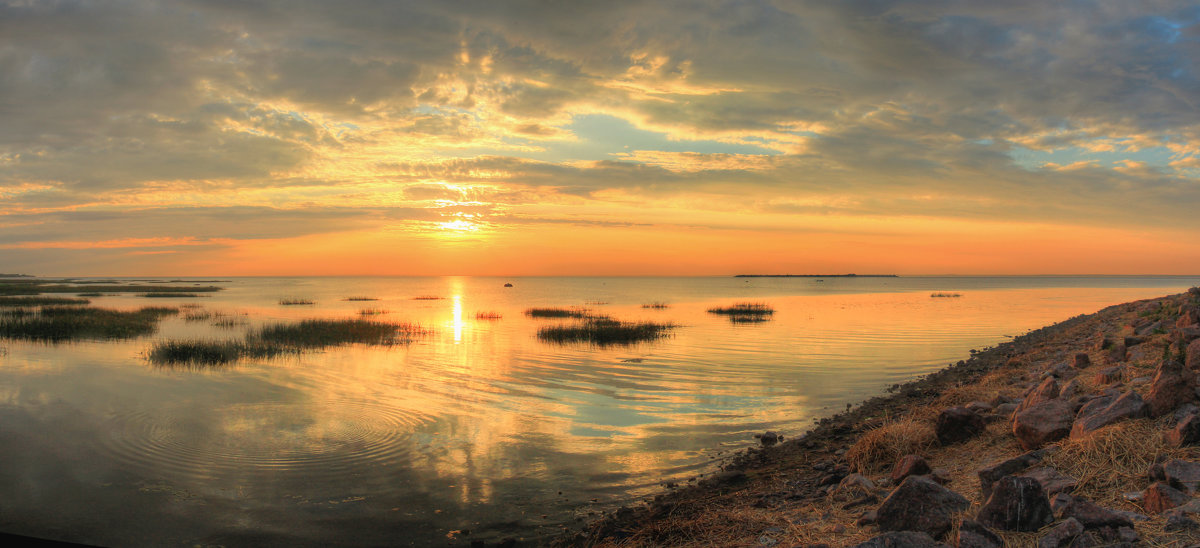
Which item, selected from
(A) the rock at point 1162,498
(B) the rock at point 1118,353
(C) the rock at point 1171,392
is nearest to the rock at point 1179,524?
(A) the rock at point 1162,498

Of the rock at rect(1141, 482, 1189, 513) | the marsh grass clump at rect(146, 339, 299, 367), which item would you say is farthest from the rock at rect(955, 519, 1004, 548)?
the marsh grass clump at rect(146, 339, 299, 367)

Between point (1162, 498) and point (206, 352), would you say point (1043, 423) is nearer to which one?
point (1162, 498)

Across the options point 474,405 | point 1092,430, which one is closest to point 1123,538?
point 1092,430

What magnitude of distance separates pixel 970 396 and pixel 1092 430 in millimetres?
7111

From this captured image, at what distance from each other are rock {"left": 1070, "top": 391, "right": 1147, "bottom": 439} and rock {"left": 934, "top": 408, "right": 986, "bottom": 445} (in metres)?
2.22

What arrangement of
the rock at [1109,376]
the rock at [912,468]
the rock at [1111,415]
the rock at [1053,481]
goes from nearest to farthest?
the rock at [1053,481] < the rock at [1111,415] < the rock at [912,468] < the rock at [1109,376]

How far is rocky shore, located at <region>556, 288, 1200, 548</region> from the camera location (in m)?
5.58

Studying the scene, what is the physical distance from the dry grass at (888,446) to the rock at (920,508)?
394cm

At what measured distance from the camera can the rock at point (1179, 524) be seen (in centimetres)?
514

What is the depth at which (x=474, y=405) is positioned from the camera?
743 inches

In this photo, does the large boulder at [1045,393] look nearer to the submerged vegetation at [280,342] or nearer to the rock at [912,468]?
the rock at [912,468]

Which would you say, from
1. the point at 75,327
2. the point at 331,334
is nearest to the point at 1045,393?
the point at 331,334

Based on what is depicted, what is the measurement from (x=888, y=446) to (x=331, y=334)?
35.4 m

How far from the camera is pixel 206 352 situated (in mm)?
27969
